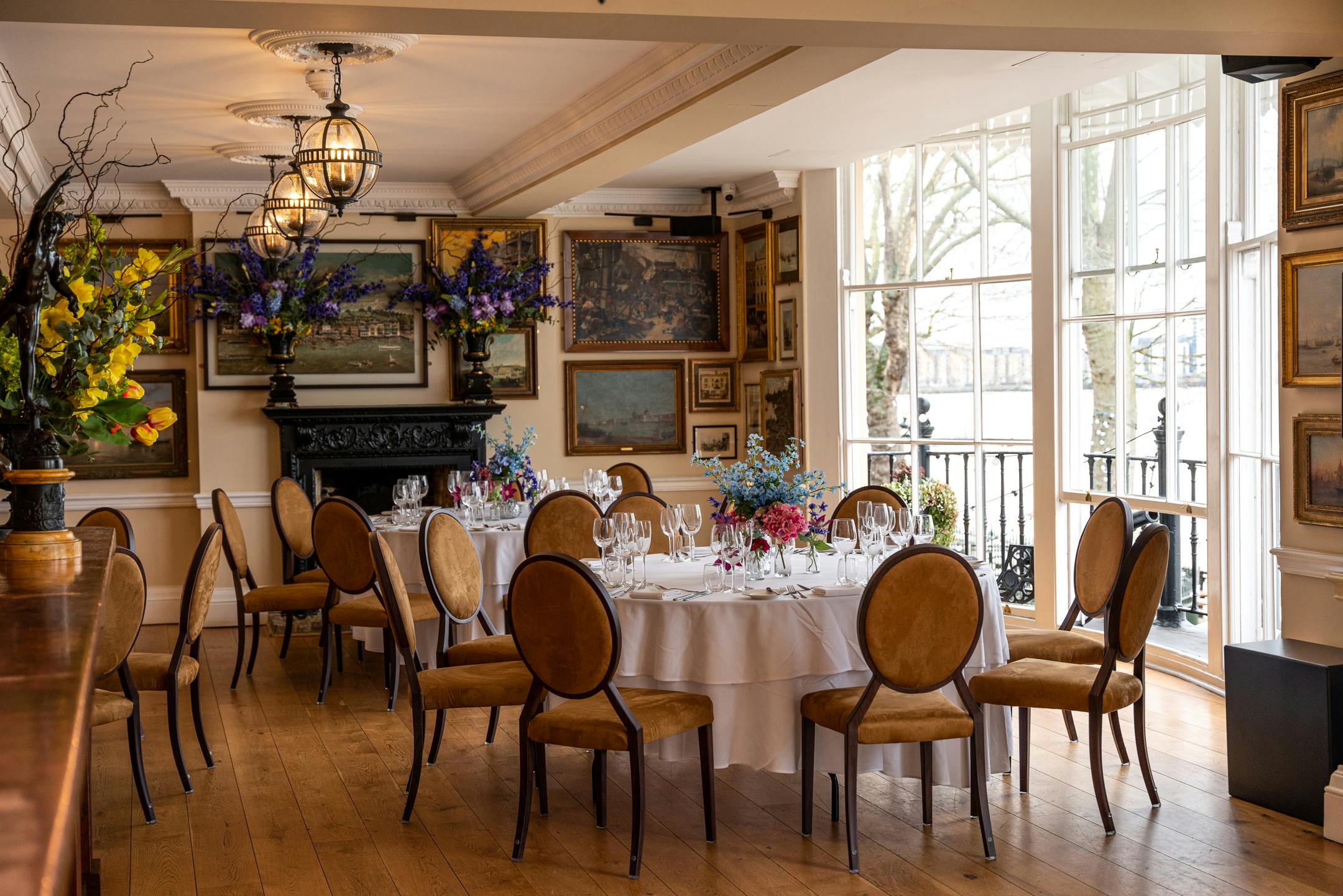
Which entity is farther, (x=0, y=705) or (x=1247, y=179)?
(x=1247, y=179)

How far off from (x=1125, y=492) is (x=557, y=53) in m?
3.94

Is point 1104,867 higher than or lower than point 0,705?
lower

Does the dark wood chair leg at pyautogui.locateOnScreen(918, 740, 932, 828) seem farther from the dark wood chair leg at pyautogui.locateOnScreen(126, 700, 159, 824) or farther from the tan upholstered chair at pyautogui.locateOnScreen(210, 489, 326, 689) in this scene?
the tan upholstered chair at pyautogui.locateOnScreen(210, 489, 326, 689)

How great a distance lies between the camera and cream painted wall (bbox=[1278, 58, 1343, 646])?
4.61 metres

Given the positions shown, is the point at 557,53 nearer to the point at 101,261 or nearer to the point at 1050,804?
the point at 101,261

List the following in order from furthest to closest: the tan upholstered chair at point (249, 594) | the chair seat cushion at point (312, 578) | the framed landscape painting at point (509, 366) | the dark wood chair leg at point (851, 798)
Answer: the framed landscape painting at point (509, 366), the chair seat cushion at point (312, 578), the tan upholstered chair at point (249, 594), the dark wood chair leg at point (851, 798)

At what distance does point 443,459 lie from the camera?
9055 mm

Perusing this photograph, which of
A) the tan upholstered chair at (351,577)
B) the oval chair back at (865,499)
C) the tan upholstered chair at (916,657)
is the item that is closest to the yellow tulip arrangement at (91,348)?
the tan upholstered chair at (916,657)

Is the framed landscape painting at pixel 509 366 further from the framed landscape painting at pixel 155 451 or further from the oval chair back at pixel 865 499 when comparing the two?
the oval chair back at pixel 865 499

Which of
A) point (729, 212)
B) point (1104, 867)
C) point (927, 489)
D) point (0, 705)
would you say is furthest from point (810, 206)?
point (0, 705)

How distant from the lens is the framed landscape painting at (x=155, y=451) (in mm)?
8852

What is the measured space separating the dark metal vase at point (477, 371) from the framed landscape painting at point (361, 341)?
1.14 ft

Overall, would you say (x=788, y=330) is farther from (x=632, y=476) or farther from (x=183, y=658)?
(x=183, y=658)

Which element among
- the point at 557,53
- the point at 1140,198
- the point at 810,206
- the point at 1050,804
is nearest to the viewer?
the point at 1050,804
